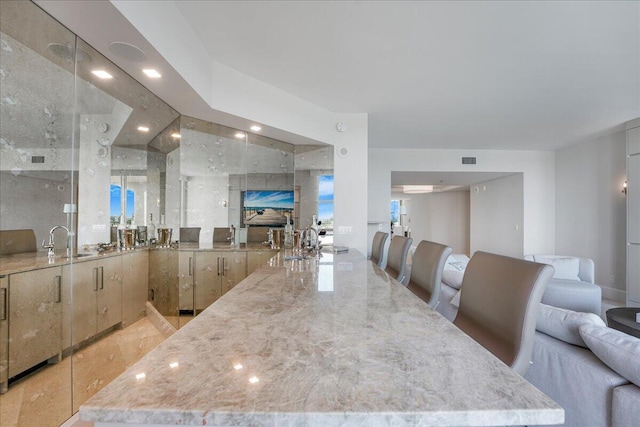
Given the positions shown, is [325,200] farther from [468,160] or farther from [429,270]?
[468,160]

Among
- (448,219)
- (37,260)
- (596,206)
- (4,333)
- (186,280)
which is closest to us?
(4,333)

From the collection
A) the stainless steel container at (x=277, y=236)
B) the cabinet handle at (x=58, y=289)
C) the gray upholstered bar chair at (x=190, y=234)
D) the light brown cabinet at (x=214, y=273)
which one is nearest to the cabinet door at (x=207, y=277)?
the light brown cabinet at (x=214, y=273)

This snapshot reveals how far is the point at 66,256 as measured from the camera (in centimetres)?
199

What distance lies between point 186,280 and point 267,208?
1408 millimetres

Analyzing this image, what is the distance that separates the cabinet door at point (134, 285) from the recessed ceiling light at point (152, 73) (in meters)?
1.67

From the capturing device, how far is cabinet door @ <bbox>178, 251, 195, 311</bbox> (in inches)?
142

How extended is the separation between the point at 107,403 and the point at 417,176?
7152 mm

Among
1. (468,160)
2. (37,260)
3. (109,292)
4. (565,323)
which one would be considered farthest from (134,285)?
(468,160)

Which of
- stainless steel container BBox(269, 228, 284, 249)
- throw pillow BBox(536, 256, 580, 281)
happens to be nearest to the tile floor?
stainless steel container BBox(269, 228, 284, 249)

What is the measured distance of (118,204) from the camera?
8.82ft

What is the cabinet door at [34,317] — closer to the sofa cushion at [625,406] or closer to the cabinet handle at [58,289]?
the cabinet handle at [58,289]

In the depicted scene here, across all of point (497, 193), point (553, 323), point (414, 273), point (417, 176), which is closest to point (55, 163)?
point (414, 273)

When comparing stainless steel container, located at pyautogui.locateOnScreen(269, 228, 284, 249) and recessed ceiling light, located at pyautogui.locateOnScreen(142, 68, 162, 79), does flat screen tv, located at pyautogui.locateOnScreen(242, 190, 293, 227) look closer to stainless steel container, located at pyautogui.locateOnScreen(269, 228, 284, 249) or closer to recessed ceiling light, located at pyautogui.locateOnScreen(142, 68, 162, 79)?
stainless steel container, located at pyautogui.locateOnScreen(269, 228, 284, 249)

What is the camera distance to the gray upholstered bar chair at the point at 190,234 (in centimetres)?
381
